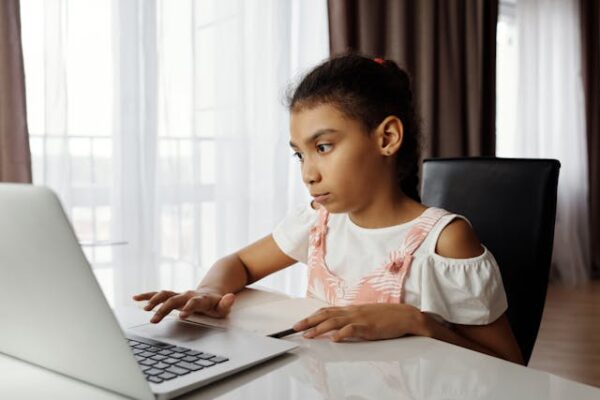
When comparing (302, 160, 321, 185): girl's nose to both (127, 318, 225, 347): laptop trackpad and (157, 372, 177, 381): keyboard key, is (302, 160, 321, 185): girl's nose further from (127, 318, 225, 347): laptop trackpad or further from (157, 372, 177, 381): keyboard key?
(157, 372, 177, 381): keyboard key

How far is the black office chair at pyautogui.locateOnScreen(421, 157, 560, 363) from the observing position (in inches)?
46.4

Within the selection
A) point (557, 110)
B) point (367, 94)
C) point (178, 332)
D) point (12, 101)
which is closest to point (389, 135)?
point (367, 94)

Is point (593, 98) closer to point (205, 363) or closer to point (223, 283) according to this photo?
point (223, 283)

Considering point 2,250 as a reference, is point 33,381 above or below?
below

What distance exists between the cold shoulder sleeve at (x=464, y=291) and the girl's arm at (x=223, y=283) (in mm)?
323

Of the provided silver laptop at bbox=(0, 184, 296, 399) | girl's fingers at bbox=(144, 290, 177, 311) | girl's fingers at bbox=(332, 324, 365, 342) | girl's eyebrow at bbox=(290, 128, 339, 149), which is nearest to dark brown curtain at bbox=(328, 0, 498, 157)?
girl's eyebrow at bbox=(290, 128, 339, 149)

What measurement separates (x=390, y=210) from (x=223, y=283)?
0.34m

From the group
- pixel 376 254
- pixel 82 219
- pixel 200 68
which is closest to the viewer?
pixel 376 254

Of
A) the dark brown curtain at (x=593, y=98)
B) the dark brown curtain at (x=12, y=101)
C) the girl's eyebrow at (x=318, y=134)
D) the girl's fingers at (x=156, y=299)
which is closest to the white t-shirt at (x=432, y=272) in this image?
the girl's eyebrow at (x=318, y=134)

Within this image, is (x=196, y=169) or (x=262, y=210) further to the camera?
(x=262, y=210)

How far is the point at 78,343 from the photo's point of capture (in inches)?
22.3

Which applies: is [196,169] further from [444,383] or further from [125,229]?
[444,383]

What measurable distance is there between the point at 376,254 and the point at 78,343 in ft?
2.19

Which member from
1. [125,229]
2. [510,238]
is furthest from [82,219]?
[510,238]
